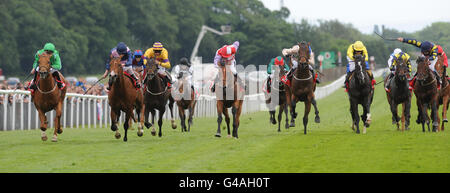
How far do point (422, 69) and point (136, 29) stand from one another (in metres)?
71.1

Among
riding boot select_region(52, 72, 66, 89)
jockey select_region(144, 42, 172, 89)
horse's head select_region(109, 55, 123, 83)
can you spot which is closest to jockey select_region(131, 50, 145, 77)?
jockey select_region(144, 42, 172, 89)

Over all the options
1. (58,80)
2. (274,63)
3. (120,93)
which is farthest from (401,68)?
(58,80)

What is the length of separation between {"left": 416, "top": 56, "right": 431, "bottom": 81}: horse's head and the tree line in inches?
597

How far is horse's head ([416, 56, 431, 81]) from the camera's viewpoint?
17484mm

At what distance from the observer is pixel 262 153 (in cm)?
1211

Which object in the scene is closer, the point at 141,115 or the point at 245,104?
the point at 141,115

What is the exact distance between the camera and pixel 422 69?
689 inches

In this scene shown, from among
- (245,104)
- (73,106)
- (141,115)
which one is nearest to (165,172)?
(141,115)

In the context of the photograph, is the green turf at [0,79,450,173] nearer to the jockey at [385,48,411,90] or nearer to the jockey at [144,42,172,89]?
the jockey at [144,42,172,89]

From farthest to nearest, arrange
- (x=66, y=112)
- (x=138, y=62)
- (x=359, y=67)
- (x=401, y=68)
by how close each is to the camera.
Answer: (x=66, y=112) → (x=138, y=62) → (x=401, y=68) → (x=359, y=67)

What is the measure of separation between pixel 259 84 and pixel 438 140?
1196 inches

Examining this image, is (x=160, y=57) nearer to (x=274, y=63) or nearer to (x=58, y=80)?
(x=58, y=80)
